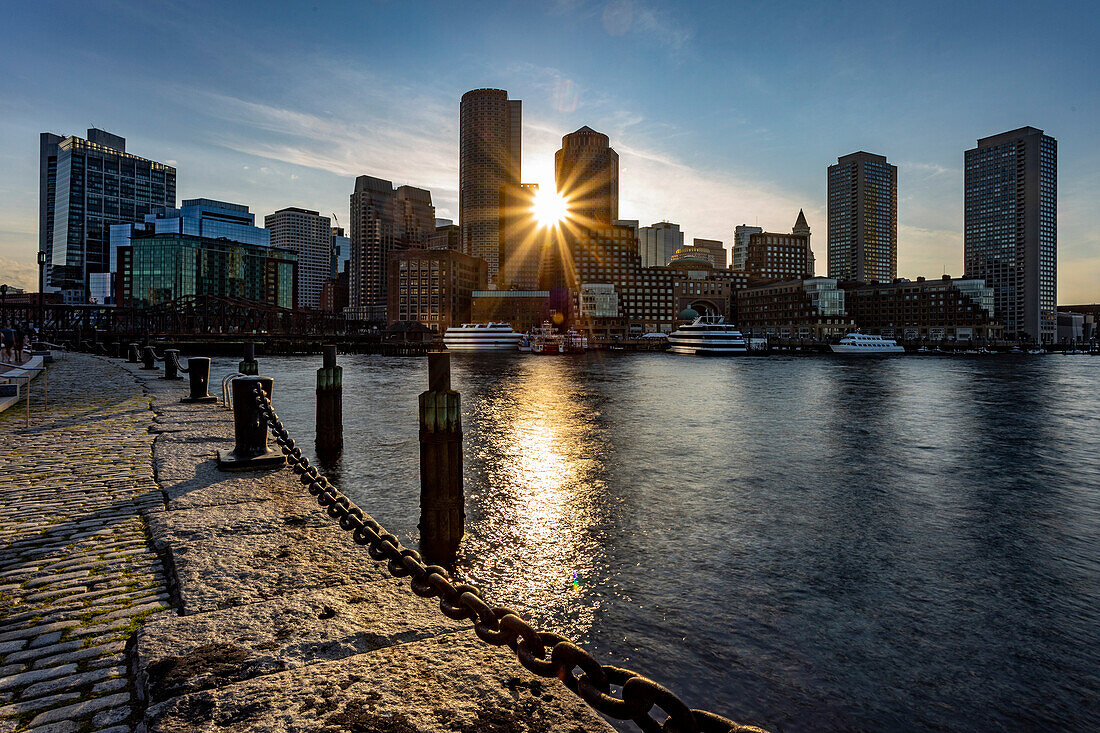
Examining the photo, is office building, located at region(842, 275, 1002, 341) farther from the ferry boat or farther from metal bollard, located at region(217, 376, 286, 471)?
metal bollard, located at region(217, 376, 286, 471)

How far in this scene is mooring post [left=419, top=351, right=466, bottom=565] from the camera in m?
8.86

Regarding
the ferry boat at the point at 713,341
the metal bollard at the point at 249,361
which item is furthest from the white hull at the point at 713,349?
the metal bollard at the point at 249,361

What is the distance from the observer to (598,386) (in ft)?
171

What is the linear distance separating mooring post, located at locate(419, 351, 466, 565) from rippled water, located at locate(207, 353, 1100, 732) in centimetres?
70

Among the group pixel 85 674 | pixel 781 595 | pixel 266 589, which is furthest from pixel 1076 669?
pixel 85 674

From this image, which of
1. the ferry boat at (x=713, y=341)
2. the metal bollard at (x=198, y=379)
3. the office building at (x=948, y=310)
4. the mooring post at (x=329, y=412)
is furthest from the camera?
the office building at (x=948, y=310)

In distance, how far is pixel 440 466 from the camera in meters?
8.92

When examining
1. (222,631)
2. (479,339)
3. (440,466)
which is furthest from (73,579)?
(479,339)

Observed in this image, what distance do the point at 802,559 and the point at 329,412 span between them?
1284 cm

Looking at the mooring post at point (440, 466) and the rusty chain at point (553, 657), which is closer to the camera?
the rusty chain at point (553, 657)

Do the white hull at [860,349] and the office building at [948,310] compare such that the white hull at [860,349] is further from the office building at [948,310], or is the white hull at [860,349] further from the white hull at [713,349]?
the office building at [948,310]

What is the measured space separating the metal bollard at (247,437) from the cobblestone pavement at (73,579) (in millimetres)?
1150

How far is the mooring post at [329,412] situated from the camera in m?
15.6

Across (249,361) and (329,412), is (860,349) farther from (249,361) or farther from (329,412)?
(249,361)
